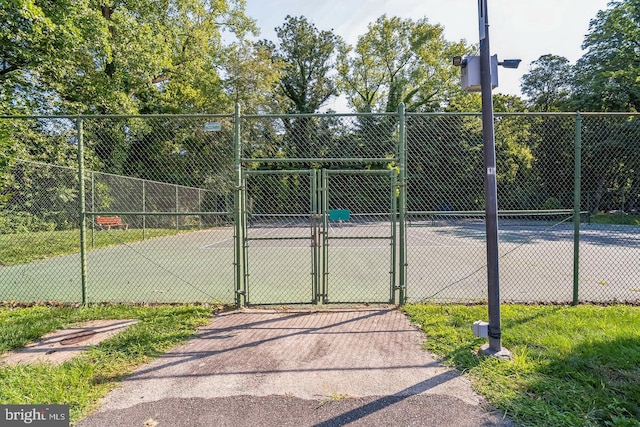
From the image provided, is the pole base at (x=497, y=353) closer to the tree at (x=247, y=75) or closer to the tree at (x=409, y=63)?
the tree at (x=247, y=75)

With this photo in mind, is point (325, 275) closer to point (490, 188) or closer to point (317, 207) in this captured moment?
point (317, 207)

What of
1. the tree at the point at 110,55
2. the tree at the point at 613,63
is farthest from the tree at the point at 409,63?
the tree at the point at 110,55

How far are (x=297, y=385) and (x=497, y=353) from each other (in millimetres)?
2004

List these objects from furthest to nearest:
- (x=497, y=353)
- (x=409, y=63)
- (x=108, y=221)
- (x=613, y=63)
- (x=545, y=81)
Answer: (x=545, y=81) → (x=409, y=63) → (x=613, y=63) → (x=108, y=221) → (x=497, y=353)

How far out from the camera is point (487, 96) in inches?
130

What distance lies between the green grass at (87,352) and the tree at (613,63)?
33248mm

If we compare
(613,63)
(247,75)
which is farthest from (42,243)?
(613,63)

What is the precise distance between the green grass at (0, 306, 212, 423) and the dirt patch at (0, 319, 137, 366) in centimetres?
13

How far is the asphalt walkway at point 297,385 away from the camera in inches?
98.5

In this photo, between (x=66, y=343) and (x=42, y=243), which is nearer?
(x=66, y=343)

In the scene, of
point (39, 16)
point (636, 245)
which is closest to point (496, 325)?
point (636, 245)

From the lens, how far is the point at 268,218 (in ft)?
23.9

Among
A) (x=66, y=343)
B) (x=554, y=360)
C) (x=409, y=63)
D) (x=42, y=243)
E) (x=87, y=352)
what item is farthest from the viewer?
(x=409, y=63)

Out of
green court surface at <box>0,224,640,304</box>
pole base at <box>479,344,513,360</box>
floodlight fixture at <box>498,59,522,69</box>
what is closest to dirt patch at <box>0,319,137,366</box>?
green court surface at <box>0,224,640,304</box>
